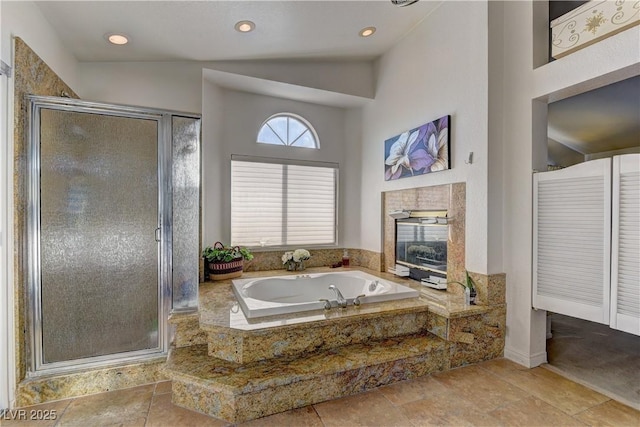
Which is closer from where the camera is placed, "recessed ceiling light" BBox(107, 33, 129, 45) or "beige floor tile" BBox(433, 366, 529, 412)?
"beige floor tile" BBox(433, 366, 529, 412)

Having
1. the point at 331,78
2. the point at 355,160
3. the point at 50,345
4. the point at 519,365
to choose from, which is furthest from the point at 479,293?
the point at 50,345

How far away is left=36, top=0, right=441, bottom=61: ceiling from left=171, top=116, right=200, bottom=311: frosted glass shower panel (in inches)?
31.1

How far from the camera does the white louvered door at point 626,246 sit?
189 centimetres

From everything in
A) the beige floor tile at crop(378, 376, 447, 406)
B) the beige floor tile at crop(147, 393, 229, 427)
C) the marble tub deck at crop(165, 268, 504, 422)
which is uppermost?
the marble tub deck at crop(165, 268, 504, 422)

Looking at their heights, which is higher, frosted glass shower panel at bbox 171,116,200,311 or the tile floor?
frosted glass shower panel at bbox 171,116,200,311

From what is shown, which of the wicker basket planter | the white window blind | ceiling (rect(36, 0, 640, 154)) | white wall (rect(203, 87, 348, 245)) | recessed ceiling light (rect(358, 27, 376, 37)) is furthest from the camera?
the white window blind

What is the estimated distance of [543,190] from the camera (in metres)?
2.39

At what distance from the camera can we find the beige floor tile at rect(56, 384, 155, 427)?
6.05 feet

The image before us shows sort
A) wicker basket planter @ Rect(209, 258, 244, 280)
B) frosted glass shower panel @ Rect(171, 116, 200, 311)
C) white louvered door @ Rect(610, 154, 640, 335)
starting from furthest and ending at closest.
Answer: wicker basket planter @ Rect(209, 258, 244, 280) < frosted glass shower panel @ Rect(171, 116, 200, 311) < white louvered door @ Rect(610, 154, 640, 335)

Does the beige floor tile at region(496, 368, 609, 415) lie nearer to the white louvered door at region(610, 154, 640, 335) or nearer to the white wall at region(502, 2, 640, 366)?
the white wall at region(502, 2, 640, 366)

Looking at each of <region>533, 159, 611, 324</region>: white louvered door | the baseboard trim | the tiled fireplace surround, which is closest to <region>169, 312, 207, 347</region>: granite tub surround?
the tiled fireplace surround

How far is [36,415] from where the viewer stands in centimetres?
189

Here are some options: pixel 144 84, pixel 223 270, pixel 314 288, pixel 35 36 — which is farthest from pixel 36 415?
pixel 144 84

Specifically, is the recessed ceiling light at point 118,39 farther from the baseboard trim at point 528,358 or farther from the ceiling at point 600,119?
the ceiling at point 600,119
